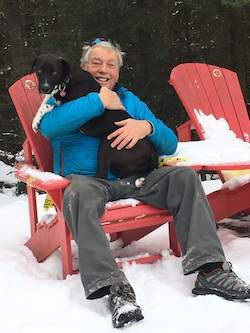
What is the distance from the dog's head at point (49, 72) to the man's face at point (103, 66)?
40cm

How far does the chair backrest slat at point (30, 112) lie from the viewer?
10.7 feet

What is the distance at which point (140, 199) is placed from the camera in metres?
2.69

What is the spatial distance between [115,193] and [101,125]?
37 centimetres

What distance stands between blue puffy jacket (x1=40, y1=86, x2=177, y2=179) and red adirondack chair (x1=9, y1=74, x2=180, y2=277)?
160mm

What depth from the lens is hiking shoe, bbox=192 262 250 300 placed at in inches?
88.1

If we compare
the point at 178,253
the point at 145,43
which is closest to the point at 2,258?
the point at 178,253

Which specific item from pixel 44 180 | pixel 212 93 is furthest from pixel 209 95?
pixel 44 180

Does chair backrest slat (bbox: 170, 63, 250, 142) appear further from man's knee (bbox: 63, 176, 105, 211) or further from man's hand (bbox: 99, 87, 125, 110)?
man's knee (bbox: 63, 176, 105, 211)

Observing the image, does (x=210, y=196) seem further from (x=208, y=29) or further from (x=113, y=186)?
(x=208, y=29)

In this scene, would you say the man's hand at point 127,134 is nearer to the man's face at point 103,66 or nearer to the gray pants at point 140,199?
the gray pants at point 140,199

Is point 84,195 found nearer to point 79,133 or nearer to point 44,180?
point 44,180

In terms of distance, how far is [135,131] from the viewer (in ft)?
9.18

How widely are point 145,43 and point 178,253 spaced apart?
4.19 metres

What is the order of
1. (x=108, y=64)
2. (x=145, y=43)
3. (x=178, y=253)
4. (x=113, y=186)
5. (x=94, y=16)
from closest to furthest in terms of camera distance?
(x=113, y=186)
(x=178, y=253)
(x=108, y=64)
(x=94, y=16)
(x=145, y=43)
